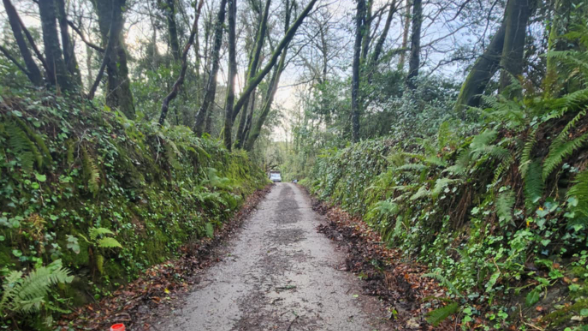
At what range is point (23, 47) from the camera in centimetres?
461

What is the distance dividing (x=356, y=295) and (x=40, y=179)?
4266 millimetres

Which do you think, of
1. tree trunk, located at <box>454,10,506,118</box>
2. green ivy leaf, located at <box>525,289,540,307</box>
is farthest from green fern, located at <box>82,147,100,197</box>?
tree trunk, located at <box>454,10,506,118</box>

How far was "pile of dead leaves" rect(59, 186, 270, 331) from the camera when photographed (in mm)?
2752

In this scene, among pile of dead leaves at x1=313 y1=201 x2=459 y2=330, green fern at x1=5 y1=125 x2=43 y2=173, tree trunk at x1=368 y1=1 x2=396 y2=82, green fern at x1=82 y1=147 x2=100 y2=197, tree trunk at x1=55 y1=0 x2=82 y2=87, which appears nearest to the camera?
pile of dead leaves at x1=313 y1=201 x2=459 y2=330

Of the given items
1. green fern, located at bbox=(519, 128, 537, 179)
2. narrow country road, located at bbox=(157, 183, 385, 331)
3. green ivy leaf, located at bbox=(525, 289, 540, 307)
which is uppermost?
green fern, located at bbox=(519, 128, 537, 179)

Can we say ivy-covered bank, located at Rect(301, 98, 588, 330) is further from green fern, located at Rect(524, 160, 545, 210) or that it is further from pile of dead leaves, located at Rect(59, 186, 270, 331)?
pile of dead leaves, located at Rect(59, 186, 270, 331)

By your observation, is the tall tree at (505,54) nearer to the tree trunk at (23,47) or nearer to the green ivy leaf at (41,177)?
the green ivy leaf at (41,177)

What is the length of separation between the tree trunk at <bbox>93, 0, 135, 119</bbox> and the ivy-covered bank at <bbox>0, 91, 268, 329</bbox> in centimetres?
181

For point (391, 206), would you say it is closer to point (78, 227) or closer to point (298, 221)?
point (298, 221)

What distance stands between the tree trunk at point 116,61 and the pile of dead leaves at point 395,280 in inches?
258

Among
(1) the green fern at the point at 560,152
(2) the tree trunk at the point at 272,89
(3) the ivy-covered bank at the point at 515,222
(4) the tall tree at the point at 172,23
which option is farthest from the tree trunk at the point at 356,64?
(1) the green fern at the point at 560,152

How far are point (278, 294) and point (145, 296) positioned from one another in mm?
1706

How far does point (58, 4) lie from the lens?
532 cm

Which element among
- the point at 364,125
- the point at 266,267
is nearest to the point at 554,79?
the point at 266,267
